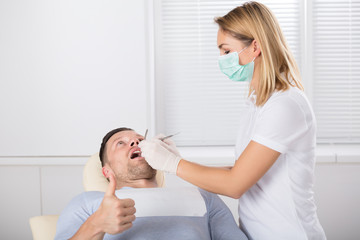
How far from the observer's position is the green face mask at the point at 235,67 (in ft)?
4.65

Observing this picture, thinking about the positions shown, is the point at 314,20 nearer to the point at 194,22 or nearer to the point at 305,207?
the point at 194,22

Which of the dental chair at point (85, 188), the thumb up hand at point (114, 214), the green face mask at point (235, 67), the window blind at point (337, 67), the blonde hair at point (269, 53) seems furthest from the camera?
the window blind at point (337, 67)

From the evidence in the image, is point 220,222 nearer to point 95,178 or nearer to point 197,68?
point 95,178

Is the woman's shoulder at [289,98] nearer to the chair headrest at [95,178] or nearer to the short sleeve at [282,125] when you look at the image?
the short sleeve at [282,125]

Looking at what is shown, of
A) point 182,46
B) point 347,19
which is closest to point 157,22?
point 182,46

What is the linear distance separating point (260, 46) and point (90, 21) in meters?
1.58

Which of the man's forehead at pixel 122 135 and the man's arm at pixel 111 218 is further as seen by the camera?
the man's forehead at pixel 122 135

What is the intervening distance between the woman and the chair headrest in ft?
1.62

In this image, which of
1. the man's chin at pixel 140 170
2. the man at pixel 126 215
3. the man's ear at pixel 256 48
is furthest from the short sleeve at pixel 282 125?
the man's chin at pixel 140 170

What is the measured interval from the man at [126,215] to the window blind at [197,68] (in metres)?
1.08

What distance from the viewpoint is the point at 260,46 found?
4.31ft

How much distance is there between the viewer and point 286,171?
50.6 inches

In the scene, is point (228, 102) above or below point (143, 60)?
below

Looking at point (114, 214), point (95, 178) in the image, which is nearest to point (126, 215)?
point (114, 214)
